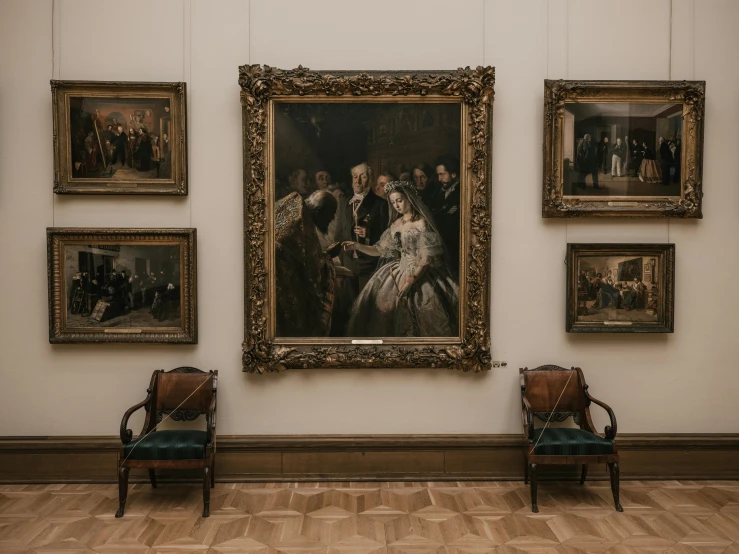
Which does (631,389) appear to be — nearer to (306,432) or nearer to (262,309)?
(306,432)

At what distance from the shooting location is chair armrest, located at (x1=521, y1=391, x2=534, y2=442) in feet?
19.5

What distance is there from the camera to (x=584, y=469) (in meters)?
6.54

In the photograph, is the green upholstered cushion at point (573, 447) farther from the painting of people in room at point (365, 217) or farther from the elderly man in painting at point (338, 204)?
the elderly man in painting at point (338, 204)

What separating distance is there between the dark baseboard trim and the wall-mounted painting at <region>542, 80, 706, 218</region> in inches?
105

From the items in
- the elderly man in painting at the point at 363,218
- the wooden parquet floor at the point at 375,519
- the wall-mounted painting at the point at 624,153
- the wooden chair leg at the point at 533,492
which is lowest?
the wooden parquet floor at the point at 375,519

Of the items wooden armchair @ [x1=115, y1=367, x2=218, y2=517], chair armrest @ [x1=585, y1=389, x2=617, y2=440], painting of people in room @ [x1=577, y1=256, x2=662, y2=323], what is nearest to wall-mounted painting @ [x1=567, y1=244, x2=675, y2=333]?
painting of people in room @ [x1=577, y1=256, x2=662, y2=323]

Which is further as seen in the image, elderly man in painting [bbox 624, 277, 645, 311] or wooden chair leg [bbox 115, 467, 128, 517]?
elderly man in painting [bbox 624, 277, 645, 311]

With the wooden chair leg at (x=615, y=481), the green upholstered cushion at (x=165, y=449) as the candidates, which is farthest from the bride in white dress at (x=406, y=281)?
the wooden chair leg at (x=615, y=481)

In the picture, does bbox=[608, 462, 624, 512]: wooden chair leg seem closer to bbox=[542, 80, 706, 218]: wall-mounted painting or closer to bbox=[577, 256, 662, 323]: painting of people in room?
bbox=[577, 256, 662, 323]: painting of people in room

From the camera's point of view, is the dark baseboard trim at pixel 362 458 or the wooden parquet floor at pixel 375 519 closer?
the wooden parquet floor at pixel 375 519

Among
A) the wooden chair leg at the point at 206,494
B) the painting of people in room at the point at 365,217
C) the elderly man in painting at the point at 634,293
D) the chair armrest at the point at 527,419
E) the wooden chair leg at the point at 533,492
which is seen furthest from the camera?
the elderly man in painting at the point at 634,293

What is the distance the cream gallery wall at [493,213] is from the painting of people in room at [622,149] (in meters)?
0.35

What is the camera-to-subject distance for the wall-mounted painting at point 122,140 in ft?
21.0

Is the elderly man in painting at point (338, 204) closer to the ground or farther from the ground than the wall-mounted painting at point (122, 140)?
closer to the ground
